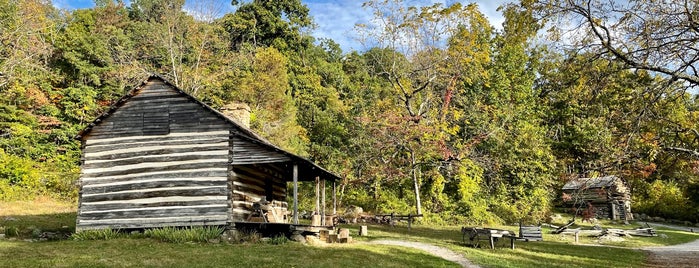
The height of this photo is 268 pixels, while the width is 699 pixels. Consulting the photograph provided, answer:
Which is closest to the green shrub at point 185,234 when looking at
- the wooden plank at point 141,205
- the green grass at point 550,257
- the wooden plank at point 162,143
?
the wooden plank at point 141,205

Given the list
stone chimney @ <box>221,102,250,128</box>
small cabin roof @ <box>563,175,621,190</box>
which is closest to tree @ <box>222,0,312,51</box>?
stone chimney @ <box>221,102,250,128</box>

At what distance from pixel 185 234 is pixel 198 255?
376cm

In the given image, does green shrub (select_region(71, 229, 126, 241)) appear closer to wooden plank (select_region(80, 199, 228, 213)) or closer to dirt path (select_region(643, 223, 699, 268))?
wooden plank (select_region(80, 199, 228, 213))

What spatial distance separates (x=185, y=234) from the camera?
1557 centimetres

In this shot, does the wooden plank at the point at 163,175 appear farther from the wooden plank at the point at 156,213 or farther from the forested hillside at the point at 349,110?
the forested hillside at the point at 349,110

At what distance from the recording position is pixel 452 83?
33188 mm

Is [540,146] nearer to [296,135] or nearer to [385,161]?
[385,161]

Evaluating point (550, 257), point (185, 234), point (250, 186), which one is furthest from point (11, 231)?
point (550, 257)

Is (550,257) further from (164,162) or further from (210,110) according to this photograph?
(164,162)

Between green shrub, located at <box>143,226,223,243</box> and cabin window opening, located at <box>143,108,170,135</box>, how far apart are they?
381 cm

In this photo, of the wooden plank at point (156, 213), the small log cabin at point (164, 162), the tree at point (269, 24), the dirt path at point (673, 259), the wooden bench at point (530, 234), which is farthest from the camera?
the tree at point (269, 24)

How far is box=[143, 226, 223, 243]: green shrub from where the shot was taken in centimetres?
1545

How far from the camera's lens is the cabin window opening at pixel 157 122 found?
17.6 m

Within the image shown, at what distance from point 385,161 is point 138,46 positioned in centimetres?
2403
